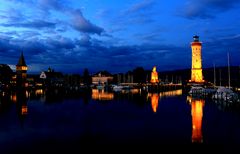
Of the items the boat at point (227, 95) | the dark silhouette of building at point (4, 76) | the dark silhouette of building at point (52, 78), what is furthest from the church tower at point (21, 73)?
the boat at point (227, 95)

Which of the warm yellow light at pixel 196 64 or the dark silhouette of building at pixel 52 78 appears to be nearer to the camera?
the warm yellow light at pixel 196 64

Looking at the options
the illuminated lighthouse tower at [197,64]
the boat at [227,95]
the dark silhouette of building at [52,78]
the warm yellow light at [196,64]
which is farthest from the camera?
the dark silhouette of building at [52,78]

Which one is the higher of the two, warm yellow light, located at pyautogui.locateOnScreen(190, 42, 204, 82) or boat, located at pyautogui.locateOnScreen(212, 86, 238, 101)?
warm yellow light, located at pyautogui.locateOnScreen(190, 42, 204, 82)

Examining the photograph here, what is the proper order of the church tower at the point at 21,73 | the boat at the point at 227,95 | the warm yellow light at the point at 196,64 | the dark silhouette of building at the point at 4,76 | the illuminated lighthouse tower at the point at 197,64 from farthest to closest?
the church tower at the point at 21,73 → the dark silhouette of building at the point at 4,76 → the warm yellow light at the point at 196,64 → the illuminated lighthouse tower at the point at 197,64 → the boat at the point at 227,95

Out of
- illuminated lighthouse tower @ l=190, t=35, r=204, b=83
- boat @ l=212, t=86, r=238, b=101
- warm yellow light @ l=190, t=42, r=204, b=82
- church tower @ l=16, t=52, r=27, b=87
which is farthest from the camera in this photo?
church tower @ l=16, t=52, r=27, b=87

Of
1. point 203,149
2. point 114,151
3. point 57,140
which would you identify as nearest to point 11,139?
point 57,140

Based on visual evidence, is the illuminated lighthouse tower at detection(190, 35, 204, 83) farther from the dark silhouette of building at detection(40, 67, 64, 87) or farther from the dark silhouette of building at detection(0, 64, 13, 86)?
the dark silhouette of building at detection(40, 67, 64, 87)

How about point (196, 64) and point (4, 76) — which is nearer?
point (196, 64)

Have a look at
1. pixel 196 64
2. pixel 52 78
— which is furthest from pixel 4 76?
pixel 196 64

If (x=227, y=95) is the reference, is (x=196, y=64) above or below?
above

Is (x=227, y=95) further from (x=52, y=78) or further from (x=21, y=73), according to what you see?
(x=52, y=78)

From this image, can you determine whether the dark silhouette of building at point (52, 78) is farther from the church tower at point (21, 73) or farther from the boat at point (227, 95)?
the boat at point (227, 95)

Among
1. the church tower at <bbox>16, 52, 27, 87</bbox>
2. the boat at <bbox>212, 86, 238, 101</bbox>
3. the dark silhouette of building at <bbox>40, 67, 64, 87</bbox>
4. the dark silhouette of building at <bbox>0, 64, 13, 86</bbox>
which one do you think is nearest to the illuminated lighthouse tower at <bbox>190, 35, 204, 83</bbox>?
the boat at <bbox>212, 86, 238, 101</bbox>

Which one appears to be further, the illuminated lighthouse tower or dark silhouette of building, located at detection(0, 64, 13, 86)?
dark silhouette of building, located at detection(0, 64, 13, 86)
